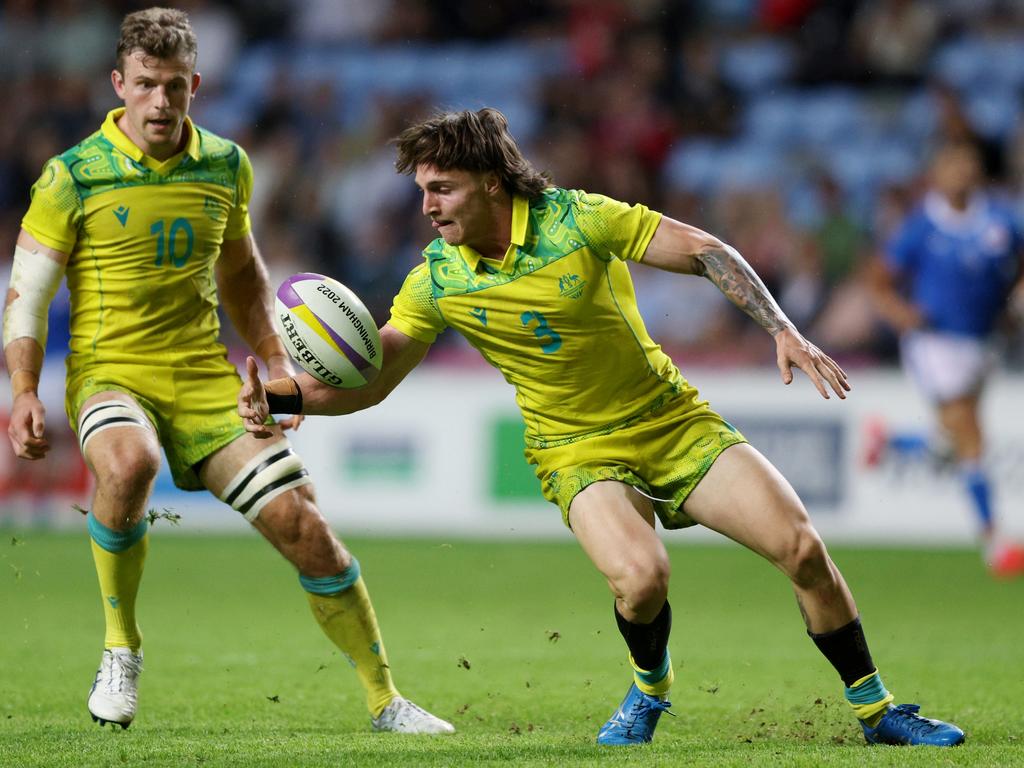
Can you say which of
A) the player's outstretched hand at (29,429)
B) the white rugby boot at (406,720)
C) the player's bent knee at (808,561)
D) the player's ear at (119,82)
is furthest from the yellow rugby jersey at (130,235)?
the player's bent knee at (808,561)

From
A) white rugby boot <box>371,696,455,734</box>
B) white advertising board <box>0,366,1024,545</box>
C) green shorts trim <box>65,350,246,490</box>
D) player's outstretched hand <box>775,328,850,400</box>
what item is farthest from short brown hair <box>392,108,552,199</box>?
white advertising board <box>0,366,1024,545</box>

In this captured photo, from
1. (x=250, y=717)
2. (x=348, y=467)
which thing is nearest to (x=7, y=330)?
(x=250, y=717)

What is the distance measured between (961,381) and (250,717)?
7.34 m

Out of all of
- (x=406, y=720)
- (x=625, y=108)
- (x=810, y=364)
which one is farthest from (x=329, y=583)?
(x=625, y=108)

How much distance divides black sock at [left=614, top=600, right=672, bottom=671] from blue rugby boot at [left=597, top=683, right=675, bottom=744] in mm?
110

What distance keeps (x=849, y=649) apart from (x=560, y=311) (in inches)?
57.3

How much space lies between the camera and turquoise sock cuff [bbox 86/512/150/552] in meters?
5.54

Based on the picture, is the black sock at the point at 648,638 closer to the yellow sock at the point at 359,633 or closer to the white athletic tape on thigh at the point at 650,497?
the white athletic tape on thigh at the point at 650,497

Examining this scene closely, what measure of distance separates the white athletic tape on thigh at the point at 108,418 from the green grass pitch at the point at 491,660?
1040mm

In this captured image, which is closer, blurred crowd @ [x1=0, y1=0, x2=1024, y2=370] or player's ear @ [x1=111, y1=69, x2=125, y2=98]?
player's ear @ [x1=111, y1=69, x2=125, y2=98]

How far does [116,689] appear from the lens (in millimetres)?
5422

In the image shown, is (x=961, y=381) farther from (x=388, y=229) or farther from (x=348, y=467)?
(x=388, y=229)

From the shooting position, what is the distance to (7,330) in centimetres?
560

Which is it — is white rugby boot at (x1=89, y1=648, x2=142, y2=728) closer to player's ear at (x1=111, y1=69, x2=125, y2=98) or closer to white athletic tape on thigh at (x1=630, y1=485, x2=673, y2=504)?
white athletic tape on thigh at (x1=630, y1=485, x2=673, y2=504)
